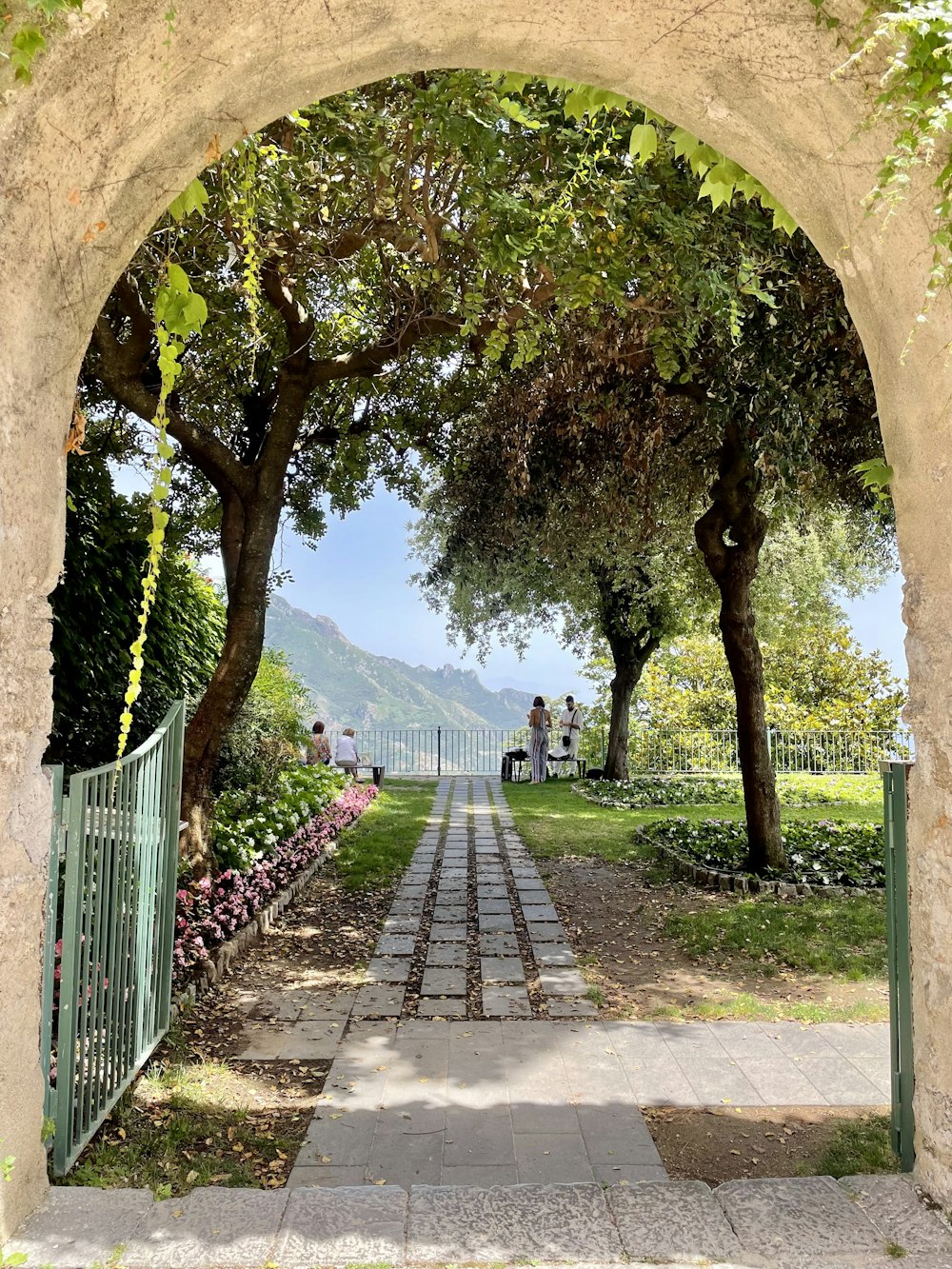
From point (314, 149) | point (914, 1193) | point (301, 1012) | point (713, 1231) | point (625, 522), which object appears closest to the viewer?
point (713, 1231)

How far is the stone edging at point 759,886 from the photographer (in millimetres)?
7547

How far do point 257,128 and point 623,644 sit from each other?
1501 cm

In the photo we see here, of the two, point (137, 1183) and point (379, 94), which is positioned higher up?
point (379, 94)

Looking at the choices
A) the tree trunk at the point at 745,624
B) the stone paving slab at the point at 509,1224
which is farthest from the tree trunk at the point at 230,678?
the tree trunk at the point at 745,624

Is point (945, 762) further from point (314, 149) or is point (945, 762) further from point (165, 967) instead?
point (314, 149)

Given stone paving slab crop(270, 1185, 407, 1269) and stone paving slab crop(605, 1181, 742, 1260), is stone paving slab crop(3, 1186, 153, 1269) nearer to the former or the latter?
stone paving slab crop(270, 1185, 407, 1269)

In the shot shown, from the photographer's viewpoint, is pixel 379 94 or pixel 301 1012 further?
pixel 379 94

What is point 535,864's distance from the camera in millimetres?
9289

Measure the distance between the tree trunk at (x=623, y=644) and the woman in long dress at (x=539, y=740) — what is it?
1.42m

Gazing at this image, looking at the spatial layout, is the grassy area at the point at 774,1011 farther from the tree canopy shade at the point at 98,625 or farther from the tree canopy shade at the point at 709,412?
the tree canopy shade at the point at 98,625

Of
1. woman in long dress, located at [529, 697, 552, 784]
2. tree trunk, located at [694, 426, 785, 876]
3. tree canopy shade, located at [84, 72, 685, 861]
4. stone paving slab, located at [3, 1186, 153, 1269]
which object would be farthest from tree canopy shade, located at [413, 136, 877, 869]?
woman in long dress, located at [529, 697, 552, 784]

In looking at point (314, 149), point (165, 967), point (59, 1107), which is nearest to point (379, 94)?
point (314, 149)

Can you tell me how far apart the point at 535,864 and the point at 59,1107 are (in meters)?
6.73

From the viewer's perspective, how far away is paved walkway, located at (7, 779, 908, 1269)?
2.28 m
